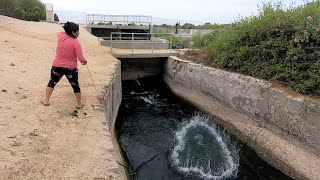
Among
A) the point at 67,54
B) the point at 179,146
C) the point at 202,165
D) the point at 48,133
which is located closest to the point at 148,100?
the point at 179,146

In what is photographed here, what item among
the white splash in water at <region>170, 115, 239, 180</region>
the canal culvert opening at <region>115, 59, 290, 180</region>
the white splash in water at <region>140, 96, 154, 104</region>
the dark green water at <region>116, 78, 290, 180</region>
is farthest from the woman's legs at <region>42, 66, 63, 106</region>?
the white splash in water at <region>140, 96, 154, 104</region>

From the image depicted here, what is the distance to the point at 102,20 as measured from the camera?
28.0 metres

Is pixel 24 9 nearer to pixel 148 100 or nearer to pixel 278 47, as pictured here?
pixel 148 100

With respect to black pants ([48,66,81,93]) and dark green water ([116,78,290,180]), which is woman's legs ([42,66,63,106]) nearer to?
black pants ([48,66,81,93])

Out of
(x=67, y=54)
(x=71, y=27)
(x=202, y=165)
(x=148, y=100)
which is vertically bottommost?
(x=202, y=165)

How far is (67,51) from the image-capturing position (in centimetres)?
634

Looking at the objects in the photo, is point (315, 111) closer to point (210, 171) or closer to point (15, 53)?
point (210, 171)

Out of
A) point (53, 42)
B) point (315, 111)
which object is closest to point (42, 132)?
point (315, 111)

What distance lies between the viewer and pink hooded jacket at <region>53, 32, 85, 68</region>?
6.29 meters

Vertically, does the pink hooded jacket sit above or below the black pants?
above

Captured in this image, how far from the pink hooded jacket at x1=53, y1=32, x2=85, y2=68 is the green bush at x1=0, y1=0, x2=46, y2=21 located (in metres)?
26.8

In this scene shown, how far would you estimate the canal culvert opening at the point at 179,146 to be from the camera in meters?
8.12

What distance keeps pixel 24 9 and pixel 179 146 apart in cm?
2687

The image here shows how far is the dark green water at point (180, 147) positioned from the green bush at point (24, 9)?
70.0ft
